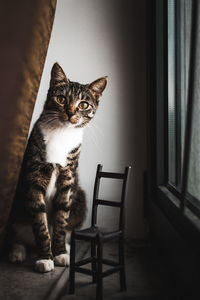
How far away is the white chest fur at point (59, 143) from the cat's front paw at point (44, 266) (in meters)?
0.48

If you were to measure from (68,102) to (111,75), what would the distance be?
596 millimetres

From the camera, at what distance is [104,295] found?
1.24m

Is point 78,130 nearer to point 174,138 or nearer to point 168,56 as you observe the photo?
point 174,138

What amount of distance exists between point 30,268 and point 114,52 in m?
1.40

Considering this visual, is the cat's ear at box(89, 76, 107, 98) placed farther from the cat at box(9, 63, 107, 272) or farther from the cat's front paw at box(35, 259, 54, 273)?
the cat's front paw at box(35, 259, 54, 273)

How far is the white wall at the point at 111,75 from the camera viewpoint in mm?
2045

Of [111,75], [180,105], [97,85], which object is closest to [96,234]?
[180,105]

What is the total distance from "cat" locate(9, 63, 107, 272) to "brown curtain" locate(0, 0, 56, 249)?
0.70ft

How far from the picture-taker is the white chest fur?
1597 mm

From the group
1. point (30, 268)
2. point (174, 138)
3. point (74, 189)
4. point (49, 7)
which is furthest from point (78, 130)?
point (30, 268)

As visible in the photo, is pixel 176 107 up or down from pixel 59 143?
up

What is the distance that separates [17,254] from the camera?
1599mm

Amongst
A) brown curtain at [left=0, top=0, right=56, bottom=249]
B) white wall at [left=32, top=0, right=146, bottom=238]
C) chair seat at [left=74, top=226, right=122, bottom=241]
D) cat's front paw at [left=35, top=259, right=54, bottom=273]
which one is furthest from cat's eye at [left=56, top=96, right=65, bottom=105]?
cat's front paw at [left=35, top=259, right=54, bottom=273]

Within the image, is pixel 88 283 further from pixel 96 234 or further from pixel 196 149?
pixel 196 149
